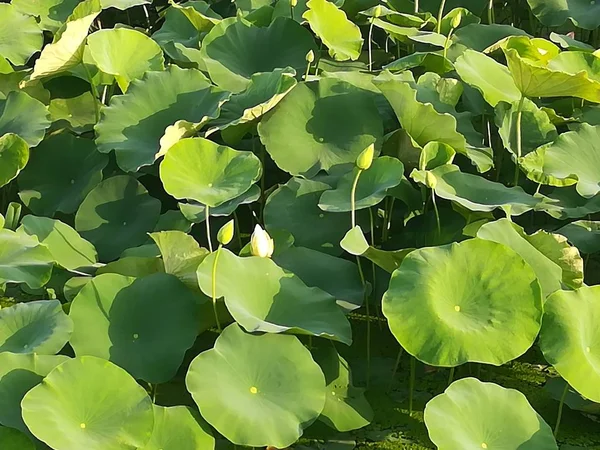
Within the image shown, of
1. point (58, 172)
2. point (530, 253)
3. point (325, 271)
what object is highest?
point (530, 253)

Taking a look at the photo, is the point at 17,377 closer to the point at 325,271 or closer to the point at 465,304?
the point at 325,271

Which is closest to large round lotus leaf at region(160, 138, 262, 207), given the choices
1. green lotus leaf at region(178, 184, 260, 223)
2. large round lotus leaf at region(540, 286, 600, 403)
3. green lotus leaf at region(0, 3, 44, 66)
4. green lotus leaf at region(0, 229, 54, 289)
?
green lotus leaf at region(178, 184, 260, 223)

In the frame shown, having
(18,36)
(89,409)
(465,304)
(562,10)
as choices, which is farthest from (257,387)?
(562,10)

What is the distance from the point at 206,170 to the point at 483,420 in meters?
0.73

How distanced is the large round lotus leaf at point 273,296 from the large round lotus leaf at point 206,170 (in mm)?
185

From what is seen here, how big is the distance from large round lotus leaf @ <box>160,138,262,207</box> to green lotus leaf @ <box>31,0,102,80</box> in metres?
0.57

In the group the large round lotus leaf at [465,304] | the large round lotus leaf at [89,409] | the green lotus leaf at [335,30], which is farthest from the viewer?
the green lotus leaf at [335,30]

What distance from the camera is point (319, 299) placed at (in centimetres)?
140

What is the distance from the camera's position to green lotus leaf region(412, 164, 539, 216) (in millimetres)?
1499

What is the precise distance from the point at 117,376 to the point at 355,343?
24.0 inches

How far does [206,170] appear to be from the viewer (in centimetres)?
156

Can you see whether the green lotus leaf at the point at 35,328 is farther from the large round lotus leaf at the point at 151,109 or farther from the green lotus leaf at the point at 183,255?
the large round lotus leaf at the point at 151,109

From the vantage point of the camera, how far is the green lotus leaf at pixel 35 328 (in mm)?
1281

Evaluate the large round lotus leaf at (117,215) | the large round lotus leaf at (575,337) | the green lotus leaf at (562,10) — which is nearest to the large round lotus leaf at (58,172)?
the large round lotus leaf at (117,215)
